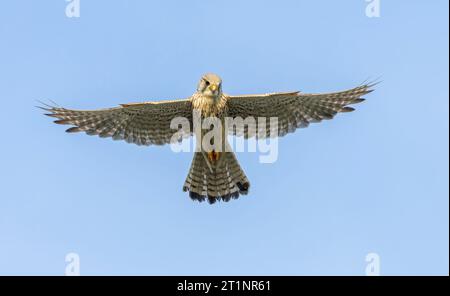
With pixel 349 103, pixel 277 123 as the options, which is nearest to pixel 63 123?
pixel 277 123

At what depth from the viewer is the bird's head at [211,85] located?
16.5 m

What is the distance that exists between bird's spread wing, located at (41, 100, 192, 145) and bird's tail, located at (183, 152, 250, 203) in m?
0.81

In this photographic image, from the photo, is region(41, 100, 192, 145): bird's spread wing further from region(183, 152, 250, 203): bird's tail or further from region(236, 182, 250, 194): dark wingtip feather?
region(236, 182, 250, 194): dark wingtip feather

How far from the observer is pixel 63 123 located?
17.6m

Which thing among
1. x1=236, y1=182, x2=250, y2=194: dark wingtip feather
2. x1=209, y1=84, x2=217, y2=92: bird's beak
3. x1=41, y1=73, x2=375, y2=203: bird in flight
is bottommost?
x1=236, y1=182, x2=250, y2=194: dark wingtip feather

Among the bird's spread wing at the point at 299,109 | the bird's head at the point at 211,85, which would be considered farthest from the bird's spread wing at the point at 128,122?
the bird's spread wing at the point at 299,109

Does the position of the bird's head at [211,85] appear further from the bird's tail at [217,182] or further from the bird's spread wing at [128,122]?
the bird's tail at [217,182]

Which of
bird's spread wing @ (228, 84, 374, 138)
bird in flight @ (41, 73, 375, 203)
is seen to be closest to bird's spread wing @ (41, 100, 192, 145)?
bird in flight @ (41, 73, 375, 203)

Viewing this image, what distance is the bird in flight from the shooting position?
56.3 feet

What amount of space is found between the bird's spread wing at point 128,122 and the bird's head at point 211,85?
753mm
